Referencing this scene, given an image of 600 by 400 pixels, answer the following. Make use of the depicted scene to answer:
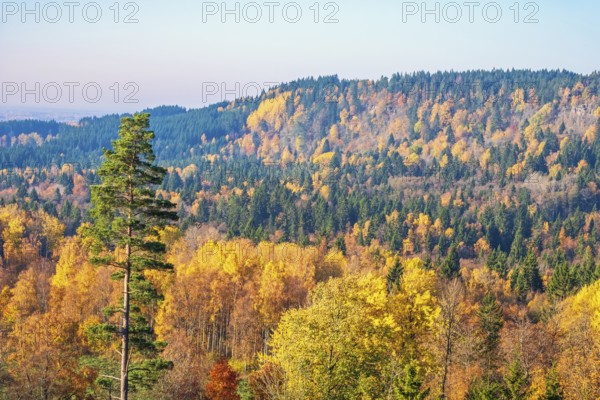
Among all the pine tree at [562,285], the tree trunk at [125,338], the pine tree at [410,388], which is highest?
the tree trunk at [125,338]

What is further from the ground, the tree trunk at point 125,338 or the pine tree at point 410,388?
the tree trunk at point 125,338

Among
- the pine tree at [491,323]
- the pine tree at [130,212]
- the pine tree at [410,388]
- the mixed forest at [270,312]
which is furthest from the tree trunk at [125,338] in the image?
the pine tree at [491,323]

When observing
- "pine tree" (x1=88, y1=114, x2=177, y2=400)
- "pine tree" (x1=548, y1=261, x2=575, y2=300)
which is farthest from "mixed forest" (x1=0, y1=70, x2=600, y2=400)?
"pine tree" (x1=548, y1=261, x2=575, y2=300)

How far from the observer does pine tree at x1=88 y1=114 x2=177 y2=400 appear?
2355cm

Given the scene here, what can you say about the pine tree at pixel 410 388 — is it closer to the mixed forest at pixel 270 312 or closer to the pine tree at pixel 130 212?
the mixed forest at pixel 270 312

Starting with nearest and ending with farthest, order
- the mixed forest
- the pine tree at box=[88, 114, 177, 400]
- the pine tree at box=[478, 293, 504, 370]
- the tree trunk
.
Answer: the pine tree at box=[88, 114, 177, 400] → the tree trunk → the mixed forest → the pine tree at box=[478, 293, 504, 370]

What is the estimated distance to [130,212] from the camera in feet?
78.6

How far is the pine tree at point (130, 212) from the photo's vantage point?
77.3 feet

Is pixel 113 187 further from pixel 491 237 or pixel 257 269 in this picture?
pixel 491 237

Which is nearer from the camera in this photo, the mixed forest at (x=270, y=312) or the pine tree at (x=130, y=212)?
the pine tree at (x=130, y=212)

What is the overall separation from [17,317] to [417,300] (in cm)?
4167

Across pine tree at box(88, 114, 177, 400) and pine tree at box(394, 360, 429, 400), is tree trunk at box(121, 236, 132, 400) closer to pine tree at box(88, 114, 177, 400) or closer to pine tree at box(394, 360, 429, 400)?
pine tree at box(88, 114, 177, 400)

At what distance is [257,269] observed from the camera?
71312 mm

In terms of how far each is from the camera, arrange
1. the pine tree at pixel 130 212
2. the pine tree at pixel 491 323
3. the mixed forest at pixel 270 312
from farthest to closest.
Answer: the pine tree at pixel 491 323 < the mixed forest at pixel 270 312 < the pine tree at pixel 130 212
